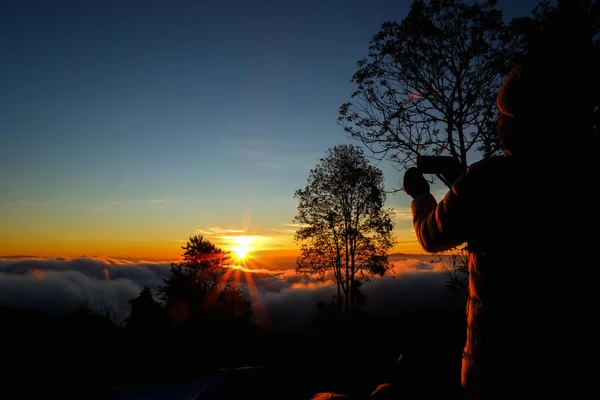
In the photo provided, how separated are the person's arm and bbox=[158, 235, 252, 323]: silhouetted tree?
1303 inches

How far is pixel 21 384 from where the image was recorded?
935 centimetres

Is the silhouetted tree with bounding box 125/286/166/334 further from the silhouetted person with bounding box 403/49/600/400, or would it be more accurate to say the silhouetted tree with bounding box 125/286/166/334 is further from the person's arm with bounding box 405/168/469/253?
the silhouetted person with bounding box 403/49/600/400

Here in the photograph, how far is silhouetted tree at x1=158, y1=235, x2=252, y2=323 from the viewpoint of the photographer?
34.0 m

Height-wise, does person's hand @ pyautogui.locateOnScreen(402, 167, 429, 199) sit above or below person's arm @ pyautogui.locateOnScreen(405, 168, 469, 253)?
above

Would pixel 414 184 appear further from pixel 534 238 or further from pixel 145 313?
pixel 145 313

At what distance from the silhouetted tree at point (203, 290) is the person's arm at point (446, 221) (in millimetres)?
33107

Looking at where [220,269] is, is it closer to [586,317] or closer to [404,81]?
[404,81]

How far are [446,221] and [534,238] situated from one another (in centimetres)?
32

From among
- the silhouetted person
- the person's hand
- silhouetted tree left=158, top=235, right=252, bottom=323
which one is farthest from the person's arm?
silhouetted tree left=158, top=235, right=252, bottom=323

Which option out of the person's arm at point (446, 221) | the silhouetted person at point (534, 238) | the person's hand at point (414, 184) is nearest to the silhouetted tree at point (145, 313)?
the person's hand at point (414, 184)

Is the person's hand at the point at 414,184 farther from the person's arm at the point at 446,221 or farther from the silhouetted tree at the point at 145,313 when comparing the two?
the silhouetted tree at the point at 145,313

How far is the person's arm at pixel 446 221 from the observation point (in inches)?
53.7

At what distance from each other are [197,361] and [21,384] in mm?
14824

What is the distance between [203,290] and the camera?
122 ft
